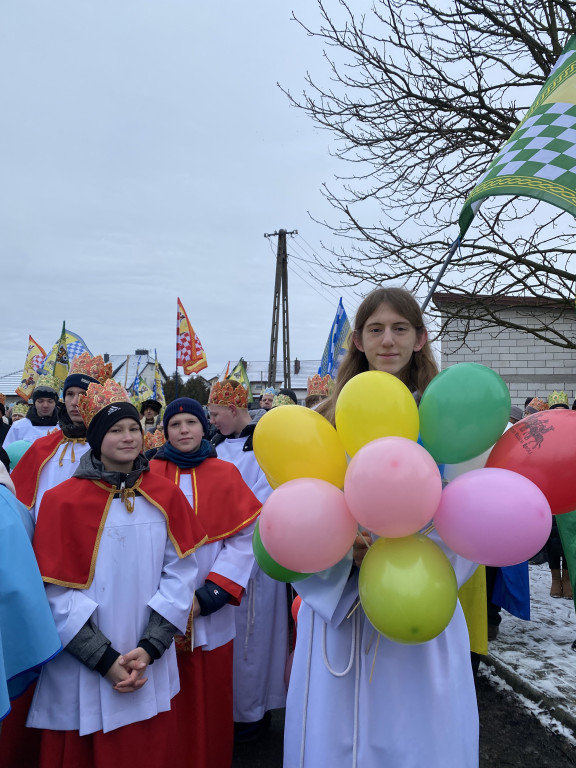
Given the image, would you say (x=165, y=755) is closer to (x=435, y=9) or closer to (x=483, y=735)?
(x=483, y=735)

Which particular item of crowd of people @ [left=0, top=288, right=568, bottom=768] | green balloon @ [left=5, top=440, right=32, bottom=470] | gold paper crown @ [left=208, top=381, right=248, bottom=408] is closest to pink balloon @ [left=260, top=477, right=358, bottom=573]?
crowd of people @ [left=0, top=288, right=568, bottom=768]

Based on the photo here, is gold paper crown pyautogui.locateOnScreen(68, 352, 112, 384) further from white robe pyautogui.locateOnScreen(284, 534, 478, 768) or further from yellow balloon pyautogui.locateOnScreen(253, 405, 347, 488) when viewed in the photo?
white robe pyautogui.locateOnScreen(284, 534, 478, 768)

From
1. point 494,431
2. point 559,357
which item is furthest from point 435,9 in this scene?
point 559,357

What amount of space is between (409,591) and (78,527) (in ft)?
5.29

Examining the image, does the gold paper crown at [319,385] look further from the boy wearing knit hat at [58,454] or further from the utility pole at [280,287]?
the utility pole at [280,287]

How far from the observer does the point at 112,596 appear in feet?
8.40

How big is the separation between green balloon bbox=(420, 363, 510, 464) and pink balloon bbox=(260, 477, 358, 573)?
0.35 metres

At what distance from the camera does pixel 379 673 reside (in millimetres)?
1787

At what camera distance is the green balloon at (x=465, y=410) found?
5.51 ft

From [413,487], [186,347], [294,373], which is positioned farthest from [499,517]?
[294,373]

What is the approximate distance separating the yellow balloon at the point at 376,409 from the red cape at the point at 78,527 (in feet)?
4.37

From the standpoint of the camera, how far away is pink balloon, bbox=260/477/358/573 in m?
1.64

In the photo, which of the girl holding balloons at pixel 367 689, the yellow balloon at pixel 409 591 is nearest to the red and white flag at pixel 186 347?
the girl holding balloons at pixel 367 689

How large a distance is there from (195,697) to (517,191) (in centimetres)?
275
